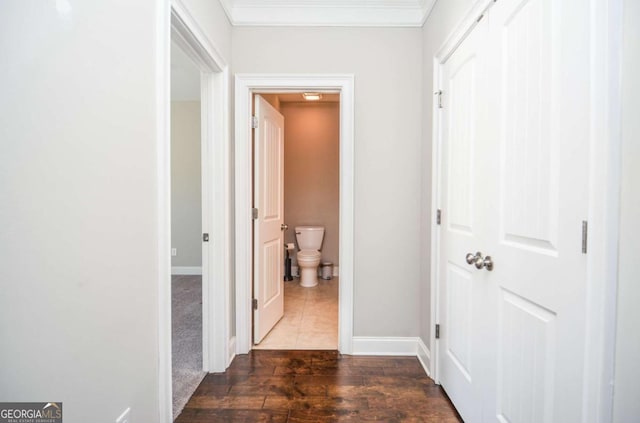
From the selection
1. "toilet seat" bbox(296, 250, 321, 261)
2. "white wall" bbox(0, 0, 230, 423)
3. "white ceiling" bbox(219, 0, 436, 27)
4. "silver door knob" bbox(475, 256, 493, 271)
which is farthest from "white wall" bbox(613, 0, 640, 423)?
"toilet seat" bbox(296, 250, 321, 261)

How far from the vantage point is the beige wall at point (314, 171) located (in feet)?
15.2

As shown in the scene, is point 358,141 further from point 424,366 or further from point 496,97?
point 424,366

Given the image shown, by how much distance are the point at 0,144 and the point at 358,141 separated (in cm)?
193

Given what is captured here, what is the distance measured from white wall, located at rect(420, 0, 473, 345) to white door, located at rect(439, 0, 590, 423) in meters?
0.51

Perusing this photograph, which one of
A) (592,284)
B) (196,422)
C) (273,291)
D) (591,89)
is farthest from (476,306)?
(273,291)

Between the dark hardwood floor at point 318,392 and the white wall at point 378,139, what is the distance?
1.03 ft

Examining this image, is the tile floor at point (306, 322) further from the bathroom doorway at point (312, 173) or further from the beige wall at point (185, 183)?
the beige wall at point (185, 183)

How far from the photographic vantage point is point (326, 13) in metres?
2.21

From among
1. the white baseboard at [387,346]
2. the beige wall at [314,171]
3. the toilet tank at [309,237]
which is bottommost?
the white baseboard at [387,346]

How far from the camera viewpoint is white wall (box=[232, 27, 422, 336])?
2238 mm

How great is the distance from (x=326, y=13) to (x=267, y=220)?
170cm

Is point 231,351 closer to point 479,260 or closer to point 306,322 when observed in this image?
point 306,322

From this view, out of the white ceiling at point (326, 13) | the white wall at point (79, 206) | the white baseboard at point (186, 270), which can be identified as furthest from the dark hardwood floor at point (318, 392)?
the white baseboard at point (186, 270)

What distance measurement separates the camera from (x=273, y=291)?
8.93 feet
